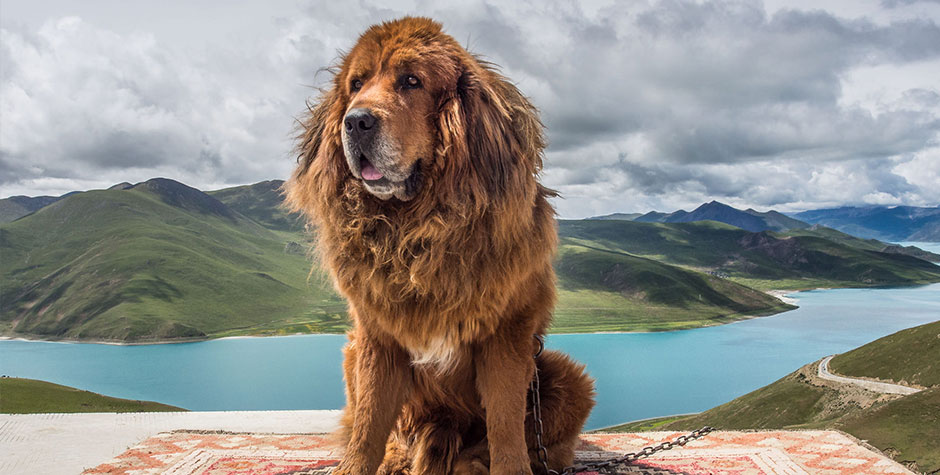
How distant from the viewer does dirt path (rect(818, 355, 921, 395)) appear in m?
26.0

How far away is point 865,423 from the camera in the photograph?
22.8 ft

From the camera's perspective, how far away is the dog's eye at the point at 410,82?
306cm

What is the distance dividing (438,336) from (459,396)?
1.92ft

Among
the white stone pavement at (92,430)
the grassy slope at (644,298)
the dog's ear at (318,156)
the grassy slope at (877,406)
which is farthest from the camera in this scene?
the grassy slope at (644,298)

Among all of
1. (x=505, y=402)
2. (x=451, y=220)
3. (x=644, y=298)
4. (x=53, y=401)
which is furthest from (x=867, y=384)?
(x=644, y=298)

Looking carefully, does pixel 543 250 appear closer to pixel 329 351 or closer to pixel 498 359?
pixel 498 359

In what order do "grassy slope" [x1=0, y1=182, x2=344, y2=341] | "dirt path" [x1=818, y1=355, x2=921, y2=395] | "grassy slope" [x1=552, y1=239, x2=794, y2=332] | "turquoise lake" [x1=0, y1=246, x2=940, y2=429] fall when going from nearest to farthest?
"dirt path" [x1=818, y1=355, x2=921, y2=395] → "turquoise lake" [x1=0, y1=246, x2=940, y2=429] → "grassy slope" [x1=0, y1=182, x2=344, y2=341] → "grassy slope" [x1=552, y1=239, x2=794, y2=332]

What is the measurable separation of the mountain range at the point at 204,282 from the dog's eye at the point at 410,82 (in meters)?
123

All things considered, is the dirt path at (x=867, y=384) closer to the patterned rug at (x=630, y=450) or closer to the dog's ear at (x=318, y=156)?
the patterned rug at (x=630, y=450)

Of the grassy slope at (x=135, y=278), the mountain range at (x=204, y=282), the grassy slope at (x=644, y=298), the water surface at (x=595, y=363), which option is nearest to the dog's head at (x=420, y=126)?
the water surface at (x=595, y=363)

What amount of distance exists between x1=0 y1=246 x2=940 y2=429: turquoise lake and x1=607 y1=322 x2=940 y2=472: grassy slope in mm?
34801

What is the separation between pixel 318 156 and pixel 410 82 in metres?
0.77

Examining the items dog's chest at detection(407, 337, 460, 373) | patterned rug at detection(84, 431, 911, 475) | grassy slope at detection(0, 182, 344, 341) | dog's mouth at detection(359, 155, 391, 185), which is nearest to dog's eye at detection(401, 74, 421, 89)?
dog's mouth at detection(359, 155, 391, 185)

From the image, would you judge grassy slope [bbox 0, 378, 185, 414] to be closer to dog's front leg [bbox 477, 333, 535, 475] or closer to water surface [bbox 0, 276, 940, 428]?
dog's front leg [bbox 477, 333, 535, 475]
